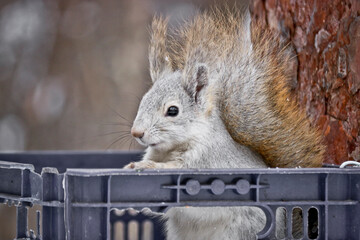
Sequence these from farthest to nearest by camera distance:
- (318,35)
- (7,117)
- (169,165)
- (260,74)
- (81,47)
Result: 1. (7,117)
2. (81,47)
3. (318,35)
4. (260,74)
5. (169,165)

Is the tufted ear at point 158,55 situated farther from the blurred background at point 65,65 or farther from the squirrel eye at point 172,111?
the blurred background at point 65,65

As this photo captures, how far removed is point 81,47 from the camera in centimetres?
315

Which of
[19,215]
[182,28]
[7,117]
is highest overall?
[182,28]

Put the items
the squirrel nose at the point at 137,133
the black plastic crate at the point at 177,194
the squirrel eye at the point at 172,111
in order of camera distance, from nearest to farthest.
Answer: the black plastic crate at the point at 177,194, the squirrel nose at the point at 137,133, the squirrel eye at the point at 172,111

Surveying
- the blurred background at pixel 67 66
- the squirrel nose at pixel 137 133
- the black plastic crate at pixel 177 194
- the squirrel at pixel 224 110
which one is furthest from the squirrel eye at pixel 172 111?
the blurred background at pixel 67 66

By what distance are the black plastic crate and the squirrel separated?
0.41 m

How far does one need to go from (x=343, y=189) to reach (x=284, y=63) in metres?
0.58

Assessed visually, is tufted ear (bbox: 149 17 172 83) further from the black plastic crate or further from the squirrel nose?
the black plastic crate

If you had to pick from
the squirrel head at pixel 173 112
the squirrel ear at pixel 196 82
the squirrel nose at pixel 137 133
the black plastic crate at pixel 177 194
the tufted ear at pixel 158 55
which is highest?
the tufted ear at pixel 158 55

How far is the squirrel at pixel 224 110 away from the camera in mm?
Answer: 1709

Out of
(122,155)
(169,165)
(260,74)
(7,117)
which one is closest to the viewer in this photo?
(169,165)

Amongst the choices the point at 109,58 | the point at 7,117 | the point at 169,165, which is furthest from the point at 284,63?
the point at 7,117

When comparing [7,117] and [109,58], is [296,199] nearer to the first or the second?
[109,58]

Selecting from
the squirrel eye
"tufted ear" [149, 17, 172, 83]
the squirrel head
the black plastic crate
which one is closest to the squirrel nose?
the squirrel head
